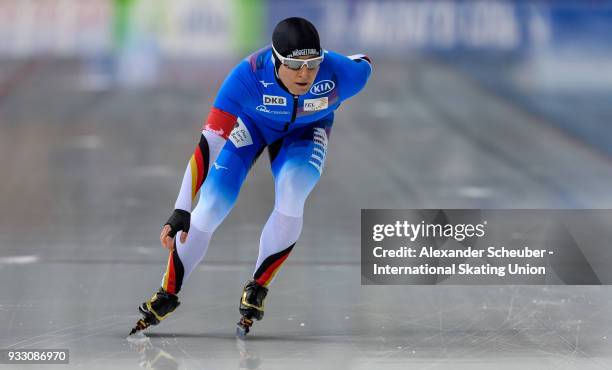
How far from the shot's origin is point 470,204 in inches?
353

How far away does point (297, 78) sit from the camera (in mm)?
5273

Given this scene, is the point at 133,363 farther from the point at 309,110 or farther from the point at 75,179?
the point at 75,179

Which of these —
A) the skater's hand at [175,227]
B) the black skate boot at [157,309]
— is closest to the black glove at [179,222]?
the skater's hand at [175,227]

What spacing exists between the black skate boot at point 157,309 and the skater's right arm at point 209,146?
32 centimetres

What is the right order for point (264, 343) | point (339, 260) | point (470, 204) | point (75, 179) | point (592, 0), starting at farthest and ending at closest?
1. point (592, 0)
2. point (75, 179)
3. point (470, 204)
4. point (339, 260)
5. point (264, 343)

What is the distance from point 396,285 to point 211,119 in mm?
1638

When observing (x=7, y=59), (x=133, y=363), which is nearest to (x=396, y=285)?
(x=133, y=363)

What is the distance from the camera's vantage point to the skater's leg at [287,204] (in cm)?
545

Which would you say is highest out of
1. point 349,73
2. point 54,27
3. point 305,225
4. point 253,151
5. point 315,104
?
point 349,73

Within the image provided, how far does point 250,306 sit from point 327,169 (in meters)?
5.00

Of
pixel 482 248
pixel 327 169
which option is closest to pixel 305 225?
pixel 482 248

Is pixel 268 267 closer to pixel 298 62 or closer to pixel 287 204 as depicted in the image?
pixel 287 204

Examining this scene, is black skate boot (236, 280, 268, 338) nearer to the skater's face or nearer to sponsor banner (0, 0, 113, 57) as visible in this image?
the skater's face

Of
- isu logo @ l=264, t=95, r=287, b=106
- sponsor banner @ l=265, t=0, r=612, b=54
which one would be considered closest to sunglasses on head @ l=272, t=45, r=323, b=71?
isu logo @ l=264, t=95, r=287, b=106
